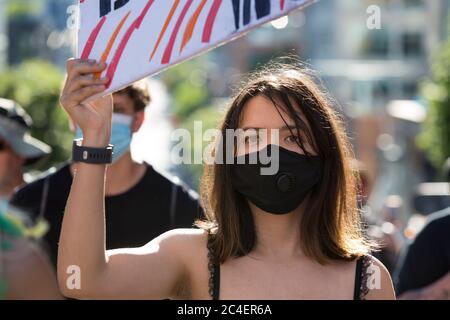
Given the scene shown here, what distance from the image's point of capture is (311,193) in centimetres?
288

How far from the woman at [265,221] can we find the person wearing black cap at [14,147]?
2.54 m

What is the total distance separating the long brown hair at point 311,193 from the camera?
283 cm

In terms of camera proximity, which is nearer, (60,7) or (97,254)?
(97,254)

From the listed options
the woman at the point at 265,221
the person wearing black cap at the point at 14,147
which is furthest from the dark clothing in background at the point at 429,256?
the person wearing black cap at the point at 14,147

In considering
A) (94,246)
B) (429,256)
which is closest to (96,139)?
(94,246)

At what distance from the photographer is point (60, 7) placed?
98000mm

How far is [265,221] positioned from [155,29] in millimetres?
649

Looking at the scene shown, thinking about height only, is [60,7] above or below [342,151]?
above

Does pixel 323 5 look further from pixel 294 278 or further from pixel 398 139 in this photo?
pixel 294 278

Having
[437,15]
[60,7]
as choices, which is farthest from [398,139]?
[60,7]

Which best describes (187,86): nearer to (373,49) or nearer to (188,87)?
(188,87)
